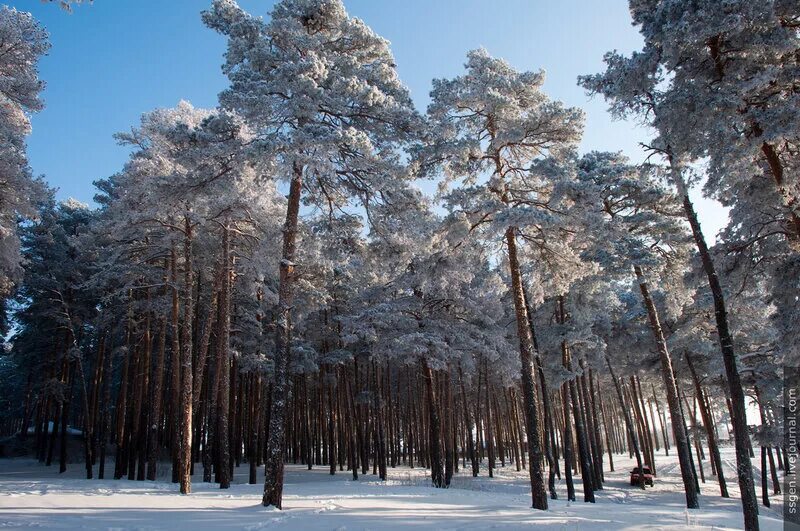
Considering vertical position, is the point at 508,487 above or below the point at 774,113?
below

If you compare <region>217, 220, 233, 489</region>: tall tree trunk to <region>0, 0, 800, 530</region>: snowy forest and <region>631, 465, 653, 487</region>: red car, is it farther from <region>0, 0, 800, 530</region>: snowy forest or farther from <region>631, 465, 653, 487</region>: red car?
<region>631, 465, 653, 487</region>: red car

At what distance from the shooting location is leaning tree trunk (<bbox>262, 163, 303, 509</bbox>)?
10.7 metres

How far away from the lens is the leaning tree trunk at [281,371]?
35.0 ft

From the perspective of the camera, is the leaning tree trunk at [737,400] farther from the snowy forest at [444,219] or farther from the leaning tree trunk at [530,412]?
the leaning tree trunk at [530,412]

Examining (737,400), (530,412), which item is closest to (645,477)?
(530,412)

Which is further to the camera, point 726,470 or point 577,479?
point 726,470

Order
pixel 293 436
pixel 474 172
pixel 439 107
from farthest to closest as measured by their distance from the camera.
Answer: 1. pixel 293 436
2. pixel 474 172
3. pixel 439 107

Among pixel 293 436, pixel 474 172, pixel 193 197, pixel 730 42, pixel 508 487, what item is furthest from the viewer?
pixel 293 436

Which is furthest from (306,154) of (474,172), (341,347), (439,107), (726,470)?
(726,470)

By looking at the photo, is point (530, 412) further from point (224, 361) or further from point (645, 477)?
point (645, 477)

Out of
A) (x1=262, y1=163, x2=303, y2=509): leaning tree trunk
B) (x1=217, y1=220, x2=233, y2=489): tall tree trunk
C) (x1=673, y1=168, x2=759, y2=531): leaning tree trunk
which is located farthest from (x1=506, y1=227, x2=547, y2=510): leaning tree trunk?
(x1=217, y1=220, x2=233, y2=489): tall tree trunk

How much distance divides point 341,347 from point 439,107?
1679 centimetres

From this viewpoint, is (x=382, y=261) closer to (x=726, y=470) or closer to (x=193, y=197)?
(x=193, y=197)

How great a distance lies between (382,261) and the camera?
1417cm
